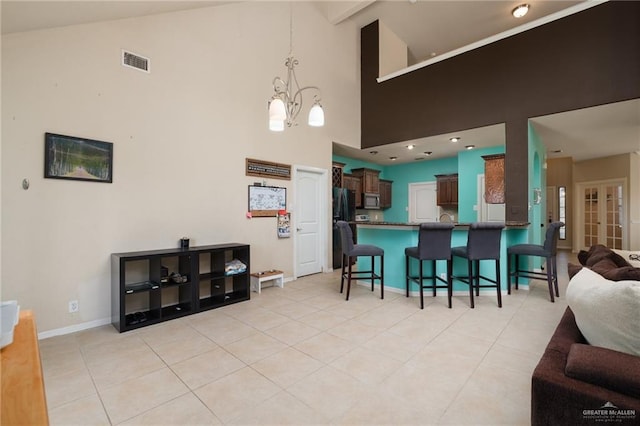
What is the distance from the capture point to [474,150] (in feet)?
20.9

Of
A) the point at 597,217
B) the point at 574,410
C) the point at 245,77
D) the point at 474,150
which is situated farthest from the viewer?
the point at 597,217

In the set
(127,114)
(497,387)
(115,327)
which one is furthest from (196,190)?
(497,387)

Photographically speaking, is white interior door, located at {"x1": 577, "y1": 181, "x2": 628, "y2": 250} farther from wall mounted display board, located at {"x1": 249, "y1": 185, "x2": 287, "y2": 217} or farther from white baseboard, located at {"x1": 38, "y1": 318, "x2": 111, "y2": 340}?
white baseboard, located at {"x1": 38, "y1": 318, "x2": 111, "y2": 340}

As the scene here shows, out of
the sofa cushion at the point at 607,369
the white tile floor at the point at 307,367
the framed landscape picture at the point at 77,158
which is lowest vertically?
the white tile floor at the point at 307,367

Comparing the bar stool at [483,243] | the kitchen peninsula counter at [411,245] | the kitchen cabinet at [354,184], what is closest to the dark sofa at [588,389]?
the bar stool at [483,243]

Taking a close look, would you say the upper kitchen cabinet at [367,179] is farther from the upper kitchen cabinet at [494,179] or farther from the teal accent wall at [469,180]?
the upper kitchen cabinet at [494,179]

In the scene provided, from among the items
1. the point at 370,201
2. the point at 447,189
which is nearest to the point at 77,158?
the point at 370,201

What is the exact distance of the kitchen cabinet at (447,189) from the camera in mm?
6906

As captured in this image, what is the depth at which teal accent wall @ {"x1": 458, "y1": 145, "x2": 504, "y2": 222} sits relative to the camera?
6301mm

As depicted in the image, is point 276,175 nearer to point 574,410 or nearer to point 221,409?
point 221,409

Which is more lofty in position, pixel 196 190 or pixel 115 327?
pixel 196 190

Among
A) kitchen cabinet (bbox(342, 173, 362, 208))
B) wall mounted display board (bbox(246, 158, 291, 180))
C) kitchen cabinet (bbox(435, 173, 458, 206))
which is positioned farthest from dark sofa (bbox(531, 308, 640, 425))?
kitchen cabinet (bbox(435, 173, 458, 206))

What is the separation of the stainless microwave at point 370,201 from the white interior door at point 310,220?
182cm

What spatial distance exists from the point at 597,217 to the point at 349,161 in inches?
281
